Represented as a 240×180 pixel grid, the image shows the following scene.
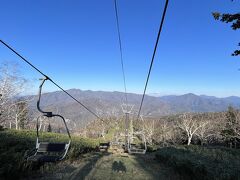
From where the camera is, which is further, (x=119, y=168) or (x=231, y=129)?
(x=231, y=129)

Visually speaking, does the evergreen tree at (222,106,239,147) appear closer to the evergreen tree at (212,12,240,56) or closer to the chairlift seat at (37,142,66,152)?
the evergreen tree at (212,12,240,56)

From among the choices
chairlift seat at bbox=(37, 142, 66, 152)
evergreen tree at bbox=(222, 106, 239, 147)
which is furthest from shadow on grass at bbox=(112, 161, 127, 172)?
evergreen tree at bbox=(222, 106, 239, 147)

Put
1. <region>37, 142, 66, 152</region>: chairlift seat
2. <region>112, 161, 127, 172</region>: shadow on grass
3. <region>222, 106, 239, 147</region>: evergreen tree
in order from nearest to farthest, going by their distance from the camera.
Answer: <region>37, 142, 66, 152</region>: chairlift seat, <region>112, 161, 127, 172</region>: shadow on grass, <region>222, 106, 239, 147</region>: evergreen tree

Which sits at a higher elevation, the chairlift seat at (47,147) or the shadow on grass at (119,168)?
the chairlift seat at (47,147)

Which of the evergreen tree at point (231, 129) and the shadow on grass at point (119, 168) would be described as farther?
the evergreen tree at point (231, 129)

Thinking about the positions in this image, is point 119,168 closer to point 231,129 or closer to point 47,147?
point 47,147

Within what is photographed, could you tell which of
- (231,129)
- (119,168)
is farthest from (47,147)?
(231,129)

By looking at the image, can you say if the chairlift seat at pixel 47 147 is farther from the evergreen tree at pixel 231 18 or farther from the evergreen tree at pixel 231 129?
the evergreen tree at pixel 231 129

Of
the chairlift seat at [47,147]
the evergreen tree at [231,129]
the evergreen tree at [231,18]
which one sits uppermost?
the evergreen tree at [231,18]

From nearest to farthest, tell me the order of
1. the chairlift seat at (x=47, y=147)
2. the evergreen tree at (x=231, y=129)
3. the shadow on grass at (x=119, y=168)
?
the chairlift seat at (x=47, y=147)
the shadow on grass at (x=119, y=168)
the evergreen tree at (x=231, y=129)

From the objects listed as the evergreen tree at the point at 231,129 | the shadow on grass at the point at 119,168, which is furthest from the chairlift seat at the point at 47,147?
the evergreen tree at the point at 231,129

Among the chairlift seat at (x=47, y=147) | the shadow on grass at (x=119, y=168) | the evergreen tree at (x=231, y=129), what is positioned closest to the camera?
the chairlift seat at (x=47, y=147)

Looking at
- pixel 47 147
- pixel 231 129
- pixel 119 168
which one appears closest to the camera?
pixel 47 147

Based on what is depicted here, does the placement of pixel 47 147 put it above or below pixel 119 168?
above
